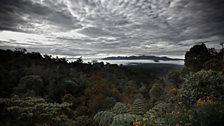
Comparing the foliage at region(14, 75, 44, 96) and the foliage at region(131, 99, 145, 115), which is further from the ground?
the foliage at region(131, 99, 145, 115)

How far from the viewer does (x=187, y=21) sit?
342 inches

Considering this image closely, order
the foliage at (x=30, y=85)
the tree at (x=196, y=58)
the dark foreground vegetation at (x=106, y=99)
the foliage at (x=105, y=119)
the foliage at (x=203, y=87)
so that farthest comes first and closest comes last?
1. the tree at (x=196, y=58)
2. the foliage at (x=30, y=85)
3. the foliage at (x=105, y=119)
4. the foliage at (x=203, y=87)
5. the dark foreground vegetation at (x=106, y=99)

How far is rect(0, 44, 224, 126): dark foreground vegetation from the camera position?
4129 millimetres

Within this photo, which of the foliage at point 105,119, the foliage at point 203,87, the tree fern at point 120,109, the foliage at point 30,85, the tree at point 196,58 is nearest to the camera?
the foliage at point 203,87

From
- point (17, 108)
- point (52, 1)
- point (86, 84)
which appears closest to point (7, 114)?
point (17, 108)

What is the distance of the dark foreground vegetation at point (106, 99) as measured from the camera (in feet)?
13.5

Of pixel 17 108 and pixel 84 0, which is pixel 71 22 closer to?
pixel 84 0

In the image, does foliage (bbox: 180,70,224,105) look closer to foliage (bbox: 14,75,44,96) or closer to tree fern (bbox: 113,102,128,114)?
tree fern (bbox: 113,102,128,114)

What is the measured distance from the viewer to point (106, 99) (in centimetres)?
1772

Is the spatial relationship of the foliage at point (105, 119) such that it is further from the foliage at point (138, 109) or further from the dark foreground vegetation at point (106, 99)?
the foliage at point (138, 109)

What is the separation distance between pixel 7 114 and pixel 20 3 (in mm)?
5277

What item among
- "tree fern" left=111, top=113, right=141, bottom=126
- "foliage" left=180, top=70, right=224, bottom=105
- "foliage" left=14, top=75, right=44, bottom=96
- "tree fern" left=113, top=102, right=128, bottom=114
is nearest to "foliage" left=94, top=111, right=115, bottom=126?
"tree fern" left=113, top=102, right=128, bottom=114

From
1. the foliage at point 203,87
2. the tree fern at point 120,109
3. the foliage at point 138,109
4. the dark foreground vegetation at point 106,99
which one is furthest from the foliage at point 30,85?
the foliage at point 203,87

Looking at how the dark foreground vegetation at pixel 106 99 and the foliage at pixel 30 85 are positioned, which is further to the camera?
the foliage at pixel 30 85
